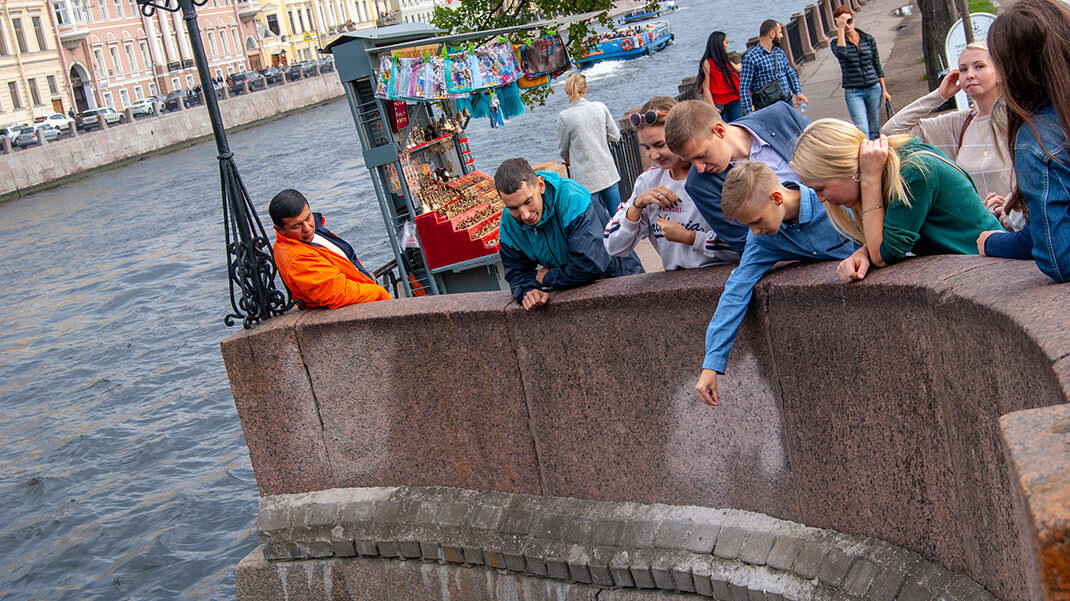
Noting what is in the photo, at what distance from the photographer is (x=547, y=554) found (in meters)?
4.13

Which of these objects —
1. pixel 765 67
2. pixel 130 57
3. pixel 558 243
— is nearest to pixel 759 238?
pixel 558 243

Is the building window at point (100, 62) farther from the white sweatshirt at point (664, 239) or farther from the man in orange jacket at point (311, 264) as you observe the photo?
the white sweatshirt at point (664, 239)

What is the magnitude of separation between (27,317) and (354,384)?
1743 centimetres

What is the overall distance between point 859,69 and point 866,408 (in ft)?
21.6

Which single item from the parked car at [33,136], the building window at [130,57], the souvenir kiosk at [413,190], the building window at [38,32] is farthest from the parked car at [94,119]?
the souvenir kiosk at [413,190]

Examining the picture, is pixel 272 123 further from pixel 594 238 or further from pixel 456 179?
pixel 594 238

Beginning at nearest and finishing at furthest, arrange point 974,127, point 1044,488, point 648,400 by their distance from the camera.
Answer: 1. point 1044,488
2. point 648,400
3. point 974,127

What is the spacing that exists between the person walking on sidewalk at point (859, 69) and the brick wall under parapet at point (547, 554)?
5.78 meters

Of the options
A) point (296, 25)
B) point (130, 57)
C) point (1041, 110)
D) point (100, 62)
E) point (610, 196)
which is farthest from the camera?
point (296, 25)

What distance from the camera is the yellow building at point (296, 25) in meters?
82.8

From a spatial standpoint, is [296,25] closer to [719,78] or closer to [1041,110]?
[719,78]

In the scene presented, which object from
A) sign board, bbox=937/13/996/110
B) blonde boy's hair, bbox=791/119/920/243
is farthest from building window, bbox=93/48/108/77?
blonde boy's hair, bbox=791/119/920/243

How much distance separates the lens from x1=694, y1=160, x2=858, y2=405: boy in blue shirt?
3.17m

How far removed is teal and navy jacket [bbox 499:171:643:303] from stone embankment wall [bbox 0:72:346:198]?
3318 cm
